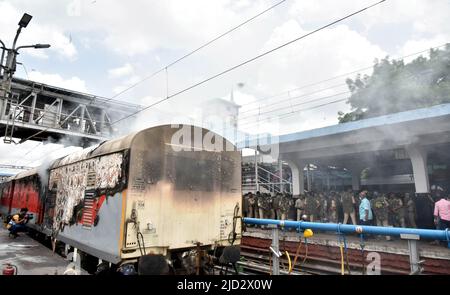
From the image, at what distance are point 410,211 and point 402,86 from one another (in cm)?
1141

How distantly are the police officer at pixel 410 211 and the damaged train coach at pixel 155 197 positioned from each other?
215 inches

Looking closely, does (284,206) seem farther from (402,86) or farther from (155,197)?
(402,86)

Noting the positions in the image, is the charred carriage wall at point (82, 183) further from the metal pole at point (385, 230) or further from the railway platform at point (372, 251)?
the railway platform at point (372, 251)

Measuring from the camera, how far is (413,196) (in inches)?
344

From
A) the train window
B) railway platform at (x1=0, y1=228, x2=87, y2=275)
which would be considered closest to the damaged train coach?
the train window

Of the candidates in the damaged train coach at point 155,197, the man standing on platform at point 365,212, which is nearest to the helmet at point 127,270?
the damaged train coach at point 155,197

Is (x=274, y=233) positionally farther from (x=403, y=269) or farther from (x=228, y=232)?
(x=403, y=269)

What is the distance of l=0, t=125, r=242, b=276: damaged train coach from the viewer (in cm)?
427

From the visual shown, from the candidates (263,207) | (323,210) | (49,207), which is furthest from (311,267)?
(49,207)

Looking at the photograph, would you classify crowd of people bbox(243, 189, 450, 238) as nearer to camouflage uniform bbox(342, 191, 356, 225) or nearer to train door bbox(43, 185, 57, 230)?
camouflage uniform bbox(342, 191, 356, 225)

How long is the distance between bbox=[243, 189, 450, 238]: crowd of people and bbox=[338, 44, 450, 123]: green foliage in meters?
5.75

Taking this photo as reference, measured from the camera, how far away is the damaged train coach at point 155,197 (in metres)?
4.27
